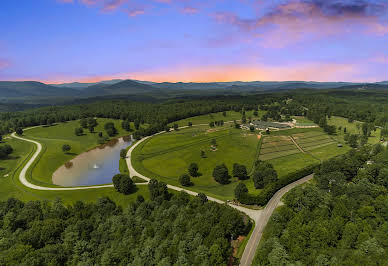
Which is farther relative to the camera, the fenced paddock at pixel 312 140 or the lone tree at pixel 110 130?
the lone tree at pixel 110 130

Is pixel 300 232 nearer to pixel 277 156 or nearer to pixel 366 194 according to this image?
pixel 366 194

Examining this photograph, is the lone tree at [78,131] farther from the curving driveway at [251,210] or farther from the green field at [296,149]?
the green field at [296,149]

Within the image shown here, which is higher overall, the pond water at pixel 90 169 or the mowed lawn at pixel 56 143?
the mowed lawn at pixel 56 143

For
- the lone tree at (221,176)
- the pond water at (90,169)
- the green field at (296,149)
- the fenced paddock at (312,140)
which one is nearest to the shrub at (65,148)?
the pond water at (90,169)

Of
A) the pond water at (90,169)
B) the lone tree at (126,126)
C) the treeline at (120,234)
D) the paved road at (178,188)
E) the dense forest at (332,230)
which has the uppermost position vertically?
the lone tree at (126,126)

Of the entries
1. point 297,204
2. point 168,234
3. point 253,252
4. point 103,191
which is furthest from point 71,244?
point 297,204

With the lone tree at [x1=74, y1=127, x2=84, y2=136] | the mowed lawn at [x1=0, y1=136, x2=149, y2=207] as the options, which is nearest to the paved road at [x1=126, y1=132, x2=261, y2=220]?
the mowed lawn at [x1=0, y1=136, x2=149, y2=207]
